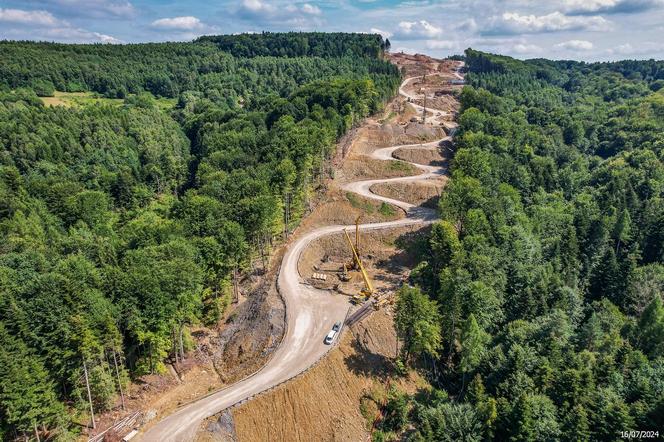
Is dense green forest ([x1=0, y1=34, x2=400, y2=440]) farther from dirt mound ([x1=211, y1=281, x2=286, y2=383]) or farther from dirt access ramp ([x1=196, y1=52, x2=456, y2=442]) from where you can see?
dirt access ramp ([x1=196, y1=52, x2=456, y2=442])

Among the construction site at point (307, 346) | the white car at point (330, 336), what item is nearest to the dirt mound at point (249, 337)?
the construction site at point (307, 346)

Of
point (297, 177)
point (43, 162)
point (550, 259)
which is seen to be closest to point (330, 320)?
point (297, 177)

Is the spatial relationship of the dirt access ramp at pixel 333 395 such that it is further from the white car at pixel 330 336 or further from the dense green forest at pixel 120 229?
the dense green forest at pixel 120 229

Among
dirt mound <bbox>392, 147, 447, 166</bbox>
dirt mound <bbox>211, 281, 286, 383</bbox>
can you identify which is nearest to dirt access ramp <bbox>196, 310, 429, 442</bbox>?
dirt mound <bbox>211, 281, 286, 383</bbox>

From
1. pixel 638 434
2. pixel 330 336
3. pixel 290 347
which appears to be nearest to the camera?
pixel 638 434

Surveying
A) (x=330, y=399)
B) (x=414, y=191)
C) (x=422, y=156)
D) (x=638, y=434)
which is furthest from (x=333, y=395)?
(x=422, y=156)

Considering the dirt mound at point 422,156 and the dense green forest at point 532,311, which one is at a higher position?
the dirt mound at point 422,156

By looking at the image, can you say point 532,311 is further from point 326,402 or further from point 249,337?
point 249,337
